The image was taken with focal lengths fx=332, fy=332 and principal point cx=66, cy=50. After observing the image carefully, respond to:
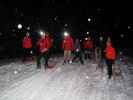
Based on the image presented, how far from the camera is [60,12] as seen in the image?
47.1 m

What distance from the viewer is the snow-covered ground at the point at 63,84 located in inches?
478

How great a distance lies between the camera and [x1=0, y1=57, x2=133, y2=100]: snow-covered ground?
1215 centimetres

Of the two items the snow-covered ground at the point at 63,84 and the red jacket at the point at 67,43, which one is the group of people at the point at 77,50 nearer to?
the red jacket at the point at 67,43

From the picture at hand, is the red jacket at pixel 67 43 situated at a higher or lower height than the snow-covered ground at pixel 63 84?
higher

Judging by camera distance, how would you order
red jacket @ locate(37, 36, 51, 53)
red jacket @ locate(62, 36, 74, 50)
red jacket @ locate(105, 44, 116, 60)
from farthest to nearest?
red jacket @ locate(62, 36, 74, 50) < red jacket @ locate(37, 36, 51, 53) < red jacket @ locate(105, 44, 116, 60)

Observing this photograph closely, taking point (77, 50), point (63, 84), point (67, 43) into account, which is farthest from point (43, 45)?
point (63, 84)

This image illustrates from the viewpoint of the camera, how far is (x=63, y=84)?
14.2 metres

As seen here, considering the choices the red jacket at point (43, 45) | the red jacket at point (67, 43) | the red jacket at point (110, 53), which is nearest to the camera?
the red jacket at point (110, 53)

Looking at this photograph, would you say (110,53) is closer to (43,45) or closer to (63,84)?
(63,84)

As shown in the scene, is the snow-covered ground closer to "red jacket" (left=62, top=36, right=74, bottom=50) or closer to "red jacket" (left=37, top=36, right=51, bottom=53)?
"red jacket" (left=37, top=36, right=51, bottom=53)

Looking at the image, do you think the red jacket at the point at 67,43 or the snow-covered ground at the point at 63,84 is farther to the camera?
the red jacket at the point at 67,43

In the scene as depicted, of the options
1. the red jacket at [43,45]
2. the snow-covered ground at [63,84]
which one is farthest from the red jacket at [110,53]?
the red jacket at [43,45]

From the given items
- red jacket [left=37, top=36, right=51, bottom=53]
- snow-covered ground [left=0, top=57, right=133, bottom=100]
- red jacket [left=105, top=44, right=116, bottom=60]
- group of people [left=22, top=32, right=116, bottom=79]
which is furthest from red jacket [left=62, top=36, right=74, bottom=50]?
red jacket [left=105, top=44, right=116, bottom=60]

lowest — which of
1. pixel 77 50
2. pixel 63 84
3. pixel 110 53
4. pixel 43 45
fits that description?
pixel 63 84
